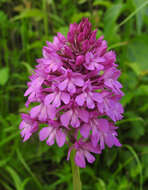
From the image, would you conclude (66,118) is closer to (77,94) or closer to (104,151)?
(77,94)

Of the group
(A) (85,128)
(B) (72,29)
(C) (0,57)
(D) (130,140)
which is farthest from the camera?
(C) (0,57)

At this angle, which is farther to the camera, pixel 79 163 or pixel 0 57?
pixel 0 57

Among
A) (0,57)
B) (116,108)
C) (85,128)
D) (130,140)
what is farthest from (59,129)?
(0,57)

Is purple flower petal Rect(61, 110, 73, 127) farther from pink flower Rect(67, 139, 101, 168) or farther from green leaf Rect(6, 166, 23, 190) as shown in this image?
green leaf Rect(6, 166, 23, 190)

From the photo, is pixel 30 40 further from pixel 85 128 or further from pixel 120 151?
pixel 85 128

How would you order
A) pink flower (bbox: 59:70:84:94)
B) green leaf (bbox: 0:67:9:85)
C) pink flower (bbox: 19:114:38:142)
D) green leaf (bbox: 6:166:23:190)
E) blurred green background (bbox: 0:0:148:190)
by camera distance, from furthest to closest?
green leaf (bbox: 0:67:9:85) → blurred green background (bbox: 0:0:148:190) → green leaf (bbox: 6:166:23:190) → pink flower (bbox: 19:114:38:142) → pink flower (bbox: 59:70:84:94)

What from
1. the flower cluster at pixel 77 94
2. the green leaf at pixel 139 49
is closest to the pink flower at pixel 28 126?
the flower cluster at pixel 77 94

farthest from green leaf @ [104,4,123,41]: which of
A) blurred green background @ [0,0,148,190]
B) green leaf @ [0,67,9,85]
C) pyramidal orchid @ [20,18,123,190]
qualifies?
pyramidal orchid @ [20,18,123,190]

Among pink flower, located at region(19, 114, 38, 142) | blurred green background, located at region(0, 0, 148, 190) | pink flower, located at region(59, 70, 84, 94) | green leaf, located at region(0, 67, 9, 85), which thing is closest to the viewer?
pink flower, located at region(59, 70, 84, 94)
